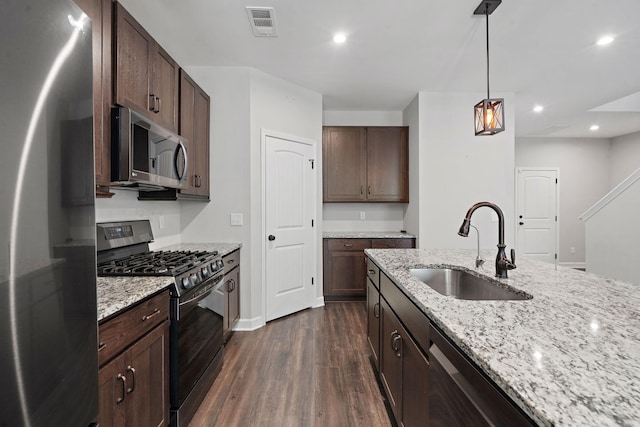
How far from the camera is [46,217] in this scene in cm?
67

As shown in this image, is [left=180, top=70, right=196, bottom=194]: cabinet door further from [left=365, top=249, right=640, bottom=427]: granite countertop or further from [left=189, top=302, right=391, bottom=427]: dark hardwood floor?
[left=365, top=249, right=640, bottom=427]: granite countertop

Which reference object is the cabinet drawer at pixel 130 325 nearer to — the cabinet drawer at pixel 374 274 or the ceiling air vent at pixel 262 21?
the cabinet drawer at pixel 374 274

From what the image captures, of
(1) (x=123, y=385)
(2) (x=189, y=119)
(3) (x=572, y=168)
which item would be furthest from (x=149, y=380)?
(3) (x=572, y=168)

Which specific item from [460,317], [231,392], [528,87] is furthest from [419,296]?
[528,87]

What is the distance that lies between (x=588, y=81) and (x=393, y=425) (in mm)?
4391

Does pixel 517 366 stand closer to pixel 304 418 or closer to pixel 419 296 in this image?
pixel 419 296

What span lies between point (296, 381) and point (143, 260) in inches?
53.6

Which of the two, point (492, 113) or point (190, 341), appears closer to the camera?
point (190, 341)

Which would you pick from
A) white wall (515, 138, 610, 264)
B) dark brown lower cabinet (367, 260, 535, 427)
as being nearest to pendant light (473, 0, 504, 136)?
dark brown lower cabinet (367, 260, 535, 427)

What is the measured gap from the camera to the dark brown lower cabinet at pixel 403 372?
124 cm

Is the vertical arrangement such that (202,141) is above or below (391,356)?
above

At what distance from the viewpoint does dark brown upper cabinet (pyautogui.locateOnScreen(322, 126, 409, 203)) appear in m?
4.46

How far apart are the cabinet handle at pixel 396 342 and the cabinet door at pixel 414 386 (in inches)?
2.7

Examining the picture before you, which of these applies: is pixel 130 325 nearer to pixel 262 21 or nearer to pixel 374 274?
pixel 374 274
